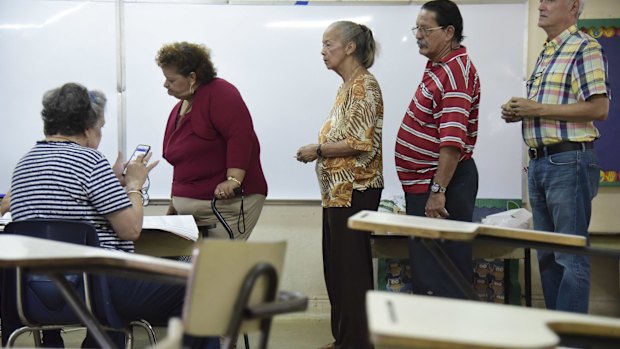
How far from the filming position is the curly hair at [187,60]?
12.7ft

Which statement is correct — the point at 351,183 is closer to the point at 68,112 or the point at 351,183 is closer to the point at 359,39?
the point at 359,39

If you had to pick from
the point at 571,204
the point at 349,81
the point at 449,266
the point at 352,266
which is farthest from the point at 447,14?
the point at 449,266

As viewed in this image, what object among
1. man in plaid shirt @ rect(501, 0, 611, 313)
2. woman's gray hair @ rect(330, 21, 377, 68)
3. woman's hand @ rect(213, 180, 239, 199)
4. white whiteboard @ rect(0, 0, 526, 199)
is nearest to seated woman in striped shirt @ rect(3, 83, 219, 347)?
woman's hand @ rect(213, 180, 239, 199)

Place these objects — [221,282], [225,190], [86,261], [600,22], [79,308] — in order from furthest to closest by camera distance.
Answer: [600,22], [225,190], [79,308], [86,261], [221,282]

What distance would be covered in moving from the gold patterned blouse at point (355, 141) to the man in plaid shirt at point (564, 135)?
57 cm

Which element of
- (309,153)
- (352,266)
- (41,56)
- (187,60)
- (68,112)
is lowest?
(352,266)

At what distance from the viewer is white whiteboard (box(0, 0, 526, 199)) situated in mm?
5156

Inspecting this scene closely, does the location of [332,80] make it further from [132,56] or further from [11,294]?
[11,294]

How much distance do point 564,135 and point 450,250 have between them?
0.62 metres

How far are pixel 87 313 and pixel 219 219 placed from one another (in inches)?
70.6

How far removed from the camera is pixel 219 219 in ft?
12.3

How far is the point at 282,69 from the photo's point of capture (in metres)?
5.21

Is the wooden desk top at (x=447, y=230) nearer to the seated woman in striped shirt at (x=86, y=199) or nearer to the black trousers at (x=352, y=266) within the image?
the seated woman in striped shirt at (x=86, y=199)

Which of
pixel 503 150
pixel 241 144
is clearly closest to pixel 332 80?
pixel 503 150
